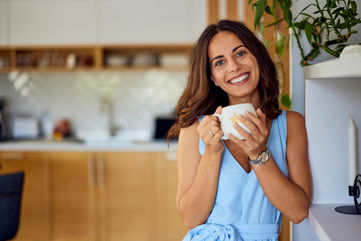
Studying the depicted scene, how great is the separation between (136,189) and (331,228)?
326 centimetres

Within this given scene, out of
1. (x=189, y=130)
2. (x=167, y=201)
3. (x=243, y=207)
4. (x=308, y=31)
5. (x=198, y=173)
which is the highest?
(x=308, y=31)

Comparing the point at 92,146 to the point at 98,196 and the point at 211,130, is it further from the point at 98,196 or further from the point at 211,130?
Result: the point at 211,130

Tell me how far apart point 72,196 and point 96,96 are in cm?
108

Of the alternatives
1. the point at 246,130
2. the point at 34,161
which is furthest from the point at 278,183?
the point at 34,161

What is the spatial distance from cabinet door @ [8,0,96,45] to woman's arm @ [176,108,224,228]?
324cm

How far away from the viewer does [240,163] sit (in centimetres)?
159

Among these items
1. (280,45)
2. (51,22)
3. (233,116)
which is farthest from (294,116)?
(51,22)

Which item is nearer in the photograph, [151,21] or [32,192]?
[32,192]

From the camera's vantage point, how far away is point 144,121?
16.4 ft

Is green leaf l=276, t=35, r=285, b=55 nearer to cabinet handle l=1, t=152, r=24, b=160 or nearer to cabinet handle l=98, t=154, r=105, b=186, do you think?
cabinet handle l=98, t=154, r=105, b=186

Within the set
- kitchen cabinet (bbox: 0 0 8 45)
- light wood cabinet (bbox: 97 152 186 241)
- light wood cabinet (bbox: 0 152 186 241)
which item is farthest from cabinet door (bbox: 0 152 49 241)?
kitchen cabinet (bbox: 0 0 8 45)

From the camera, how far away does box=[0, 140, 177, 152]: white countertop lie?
4320mm

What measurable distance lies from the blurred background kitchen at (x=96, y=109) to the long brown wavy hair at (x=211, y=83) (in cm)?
232

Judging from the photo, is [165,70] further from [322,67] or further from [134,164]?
[322,67]
